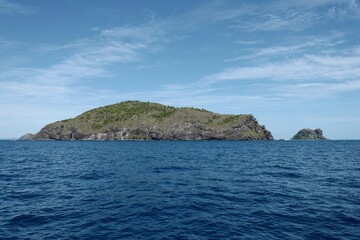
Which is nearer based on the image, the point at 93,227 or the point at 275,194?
the point at 93,227

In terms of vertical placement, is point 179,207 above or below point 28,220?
above

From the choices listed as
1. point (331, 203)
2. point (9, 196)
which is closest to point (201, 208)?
point (331, 203)

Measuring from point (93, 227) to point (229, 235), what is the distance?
8627mm

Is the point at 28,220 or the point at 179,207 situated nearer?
the point at 28,220

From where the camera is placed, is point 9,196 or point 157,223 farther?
point 9,196

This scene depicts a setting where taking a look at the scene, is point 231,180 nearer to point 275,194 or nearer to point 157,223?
point 275,194

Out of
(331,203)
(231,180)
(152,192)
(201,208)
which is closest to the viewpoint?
(201,208)

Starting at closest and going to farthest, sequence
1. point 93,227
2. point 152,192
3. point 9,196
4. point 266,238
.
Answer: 1. point 266,238
2. point 93,227
3. point 9,196
4. point 152,192

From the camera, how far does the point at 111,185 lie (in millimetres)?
34000

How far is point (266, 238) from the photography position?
56.7 feet

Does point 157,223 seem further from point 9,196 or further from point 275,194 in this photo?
point 9,196

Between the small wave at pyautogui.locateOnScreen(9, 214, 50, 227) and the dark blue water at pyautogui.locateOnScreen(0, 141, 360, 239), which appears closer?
the dark blue water at pyautogui.locateOnScreen(0, 141, 360, 239)

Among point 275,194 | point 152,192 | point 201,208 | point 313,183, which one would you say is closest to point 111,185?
point 152,192

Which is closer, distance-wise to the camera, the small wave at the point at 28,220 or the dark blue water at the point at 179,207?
the dark blue water at the point at 179,207
